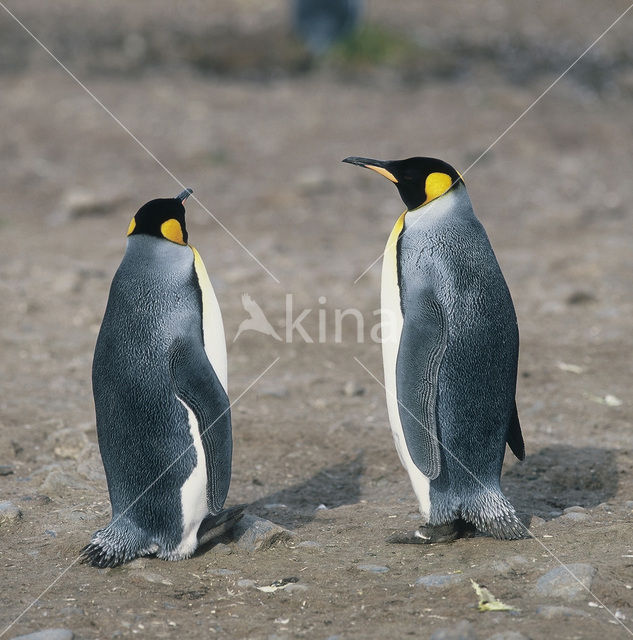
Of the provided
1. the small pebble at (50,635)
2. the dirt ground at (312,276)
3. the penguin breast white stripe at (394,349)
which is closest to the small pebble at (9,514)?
the dirt ground at (312,276)

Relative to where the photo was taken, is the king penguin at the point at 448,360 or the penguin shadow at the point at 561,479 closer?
the king penguin at the point at 448,360

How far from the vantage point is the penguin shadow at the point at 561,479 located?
13.5ft

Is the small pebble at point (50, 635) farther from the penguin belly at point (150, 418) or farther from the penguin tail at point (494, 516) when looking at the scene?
the penguin tail at point (494, 516)

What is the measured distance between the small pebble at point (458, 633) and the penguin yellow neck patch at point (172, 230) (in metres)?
1.62

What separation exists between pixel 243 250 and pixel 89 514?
13.6 feet

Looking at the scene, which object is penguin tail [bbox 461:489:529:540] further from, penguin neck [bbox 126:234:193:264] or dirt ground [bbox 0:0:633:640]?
penguin neck [bbox 126:234:193:264]

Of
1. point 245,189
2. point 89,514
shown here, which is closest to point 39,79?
point 245,189

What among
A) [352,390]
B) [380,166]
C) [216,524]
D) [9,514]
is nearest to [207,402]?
[216,524]

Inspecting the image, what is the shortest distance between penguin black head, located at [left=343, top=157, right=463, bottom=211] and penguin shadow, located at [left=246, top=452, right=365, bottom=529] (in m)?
1.35

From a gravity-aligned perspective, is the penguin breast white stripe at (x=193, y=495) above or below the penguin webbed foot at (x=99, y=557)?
above

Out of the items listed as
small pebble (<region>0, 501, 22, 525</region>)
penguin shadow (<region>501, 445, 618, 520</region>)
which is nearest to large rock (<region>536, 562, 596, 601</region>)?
penguin shadow (<region>501, 445, 618, 520</region>)

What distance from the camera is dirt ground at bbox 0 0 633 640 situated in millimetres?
3150

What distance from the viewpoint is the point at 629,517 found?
3797mm

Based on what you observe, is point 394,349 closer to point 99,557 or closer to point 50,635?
point 99,557
